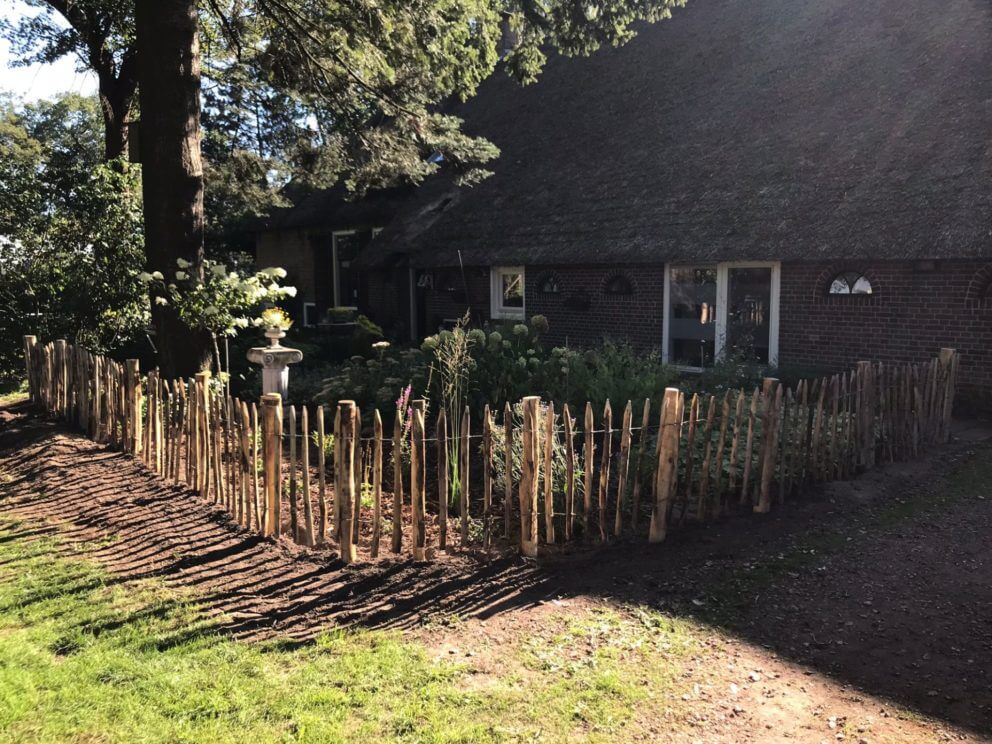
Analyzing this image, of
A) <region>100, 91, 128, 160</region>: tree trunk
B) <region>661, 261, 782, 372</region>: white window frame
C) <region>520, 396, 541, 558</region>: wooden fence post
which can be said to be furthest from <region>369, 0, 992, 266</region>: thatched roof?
<region>520, 396, 541, 558</region>: wooden fence post

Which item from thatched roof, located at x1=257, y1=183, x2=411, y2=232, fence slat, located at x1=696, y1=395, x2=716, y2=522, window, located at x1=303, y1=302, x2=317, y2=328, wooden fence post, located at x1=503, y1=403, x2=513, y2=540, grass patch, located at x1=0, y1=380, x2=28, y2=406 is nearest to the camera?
wooden fence post, located at x1=503, y1=403, x2=513, y2=540

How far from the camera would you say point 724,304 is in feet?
40.1

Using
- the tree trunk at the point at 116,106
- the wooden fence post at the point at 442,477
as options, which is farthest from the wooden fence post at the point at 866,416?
the tree trunk at the point at 116,106

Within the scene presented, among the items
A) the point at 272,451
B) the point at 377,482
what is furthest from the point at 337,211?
the point at 377,482

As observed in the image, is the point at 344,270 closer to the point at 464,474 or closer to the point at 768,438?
the point at 768,438

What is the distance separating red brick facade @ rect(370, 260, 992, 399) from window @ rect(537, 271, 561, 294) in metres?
0.09

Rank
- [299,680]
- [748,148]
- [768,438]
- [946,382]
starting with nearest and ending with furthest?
[299,680], [768,438], [946,382], [748,148]

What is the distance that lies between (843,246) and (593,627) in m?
7.97

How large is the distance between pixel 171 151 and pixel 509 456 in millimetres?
5475

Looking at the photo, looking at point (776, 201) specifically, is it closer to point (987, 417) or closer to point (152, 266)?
point (987, 417)

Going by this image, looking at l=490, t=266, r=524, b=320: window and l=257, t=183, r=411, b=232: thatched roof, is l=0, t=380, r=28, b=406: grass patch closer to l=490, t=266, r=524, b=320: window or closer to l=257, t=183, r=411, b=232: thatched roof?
l=257, t=183, r=411, b=232: thatched roof

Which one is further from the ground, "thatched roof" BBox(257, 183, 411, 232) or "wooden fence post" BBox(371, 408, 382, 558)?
"thatched roof" BBox(257, 183, 411, 232)

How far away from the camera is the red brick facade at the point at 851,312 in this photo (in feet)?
31.9

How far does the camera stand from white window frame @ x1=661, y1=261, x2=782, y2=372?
11562mm
